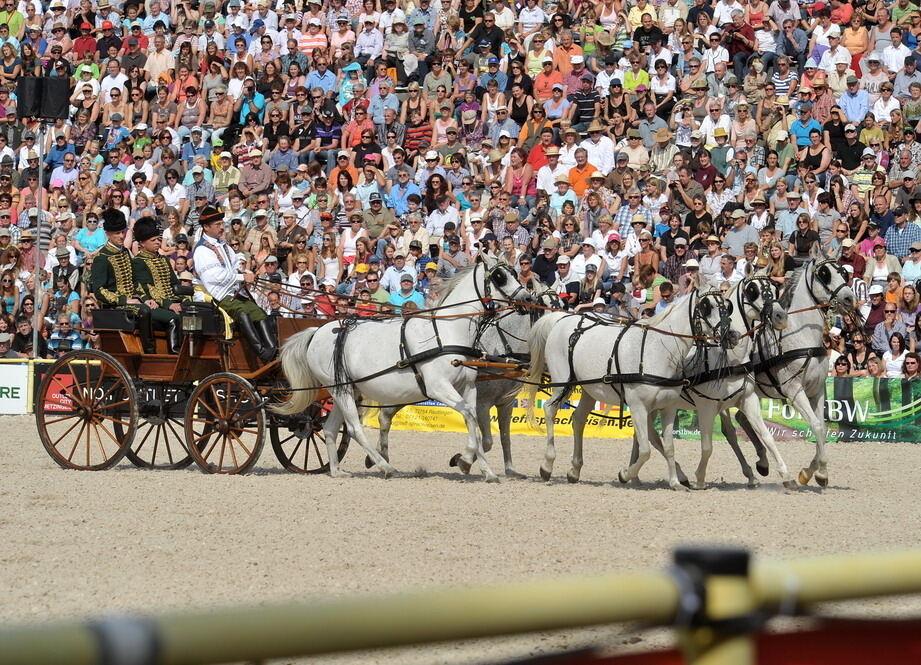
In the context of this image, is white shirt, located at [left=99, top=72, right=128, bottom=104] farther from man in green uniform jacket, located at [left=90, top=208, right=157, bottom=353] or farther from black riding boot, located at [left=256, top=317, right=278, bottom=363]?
black riding boot, located at [left=256, top=317, right=278, bottom=363]

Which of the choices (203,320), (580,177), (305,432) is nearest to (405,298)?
(580,177)

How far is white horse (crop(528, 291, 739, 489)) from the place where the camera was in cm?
1188

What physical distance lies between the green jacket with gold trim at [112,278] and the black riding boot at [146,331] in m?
0.20

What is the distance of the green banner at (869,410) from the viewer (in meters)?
16.1

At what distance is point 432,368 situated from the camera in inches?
483

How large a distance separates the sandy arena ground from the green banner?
8.57 feet

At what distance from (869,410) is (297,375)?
741 cm

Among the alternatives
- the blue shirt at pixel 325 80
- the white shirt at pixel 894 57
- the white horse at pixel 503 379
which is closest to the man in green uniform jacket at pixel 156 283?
the white horse at pixel 503 379

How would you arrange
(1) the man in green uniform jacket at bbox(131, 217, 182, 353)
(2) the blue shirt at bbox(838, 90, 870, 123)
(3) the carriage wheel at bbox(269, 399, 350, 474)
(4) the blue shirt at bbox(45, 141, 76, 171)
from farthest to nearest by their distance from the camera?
1. (4) the blue shirt at bbox(45, 141, 76, 171)
2. (2) the blue shirt at bbox(838, 90, 870, 123)
3. (3) the carriage wheel at bbox(269, 399, 350, 474)
4. (1) the man in green uniform jacket at bbox(131, 217, 182, 353)

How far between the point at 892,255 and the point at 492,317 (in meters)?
6.57

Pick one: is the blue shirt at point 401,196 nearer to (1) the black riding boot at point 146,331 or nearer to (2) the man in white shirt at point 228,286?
(2) the man in white shirt at point 228,286

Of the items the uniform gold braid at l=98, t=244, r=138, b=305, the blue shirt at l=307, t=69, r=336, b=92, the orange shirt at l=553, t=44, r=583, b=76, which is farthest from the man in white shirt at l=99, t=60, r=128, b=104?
the uniform gold braid at l=98, t=244, r=138, b=305

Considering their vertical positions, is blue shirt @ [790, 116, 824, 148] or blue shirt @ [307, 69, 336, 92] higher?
blue shirt @ [307, 69, 336, 92]

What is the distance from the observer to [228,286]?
40.9ft
